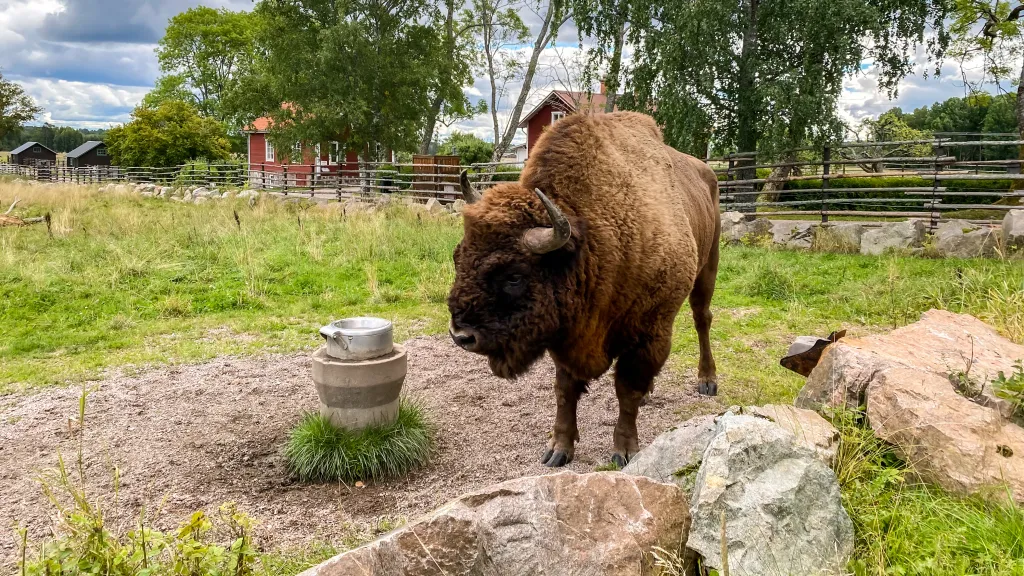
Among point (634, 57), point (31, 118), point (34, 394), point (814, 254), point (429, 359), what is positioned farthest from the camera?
point (31, 118)

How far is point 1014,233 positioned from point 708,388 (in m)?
8.15

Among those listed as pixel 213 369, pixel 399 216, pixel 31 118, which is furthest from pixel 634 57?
pixel 31 118

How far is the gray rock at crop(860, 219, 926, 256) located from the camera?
37.6 ft

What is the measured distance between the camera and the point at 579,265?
11.5 feet

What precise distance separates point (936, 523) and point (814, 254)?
10430mm

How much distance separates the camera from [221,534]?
324 centimetres

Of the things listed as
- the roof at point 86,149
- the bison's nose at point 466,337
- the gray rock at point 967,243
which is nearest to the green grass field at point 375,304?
the gray rock at point 967,243

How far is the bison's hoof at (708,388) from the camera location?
18.2 ft

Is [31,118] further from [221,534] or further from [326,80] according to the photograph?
[221,534]

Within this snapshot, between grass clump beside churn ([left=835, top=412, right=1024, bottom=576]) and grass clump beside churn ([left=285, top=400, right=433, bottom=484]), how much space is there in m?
2.60

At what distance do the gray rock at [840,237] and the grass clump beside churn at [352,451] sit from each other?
35.5ft

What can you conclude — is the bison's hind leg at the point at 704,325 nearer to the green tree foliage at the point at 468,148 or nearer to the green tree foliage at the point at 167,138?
the green tree foliage at the point at 468,148

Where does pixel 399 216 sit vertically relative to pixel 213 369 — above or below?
above

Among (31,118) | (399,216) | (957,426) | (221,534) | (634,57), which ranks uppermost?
(31,118)
